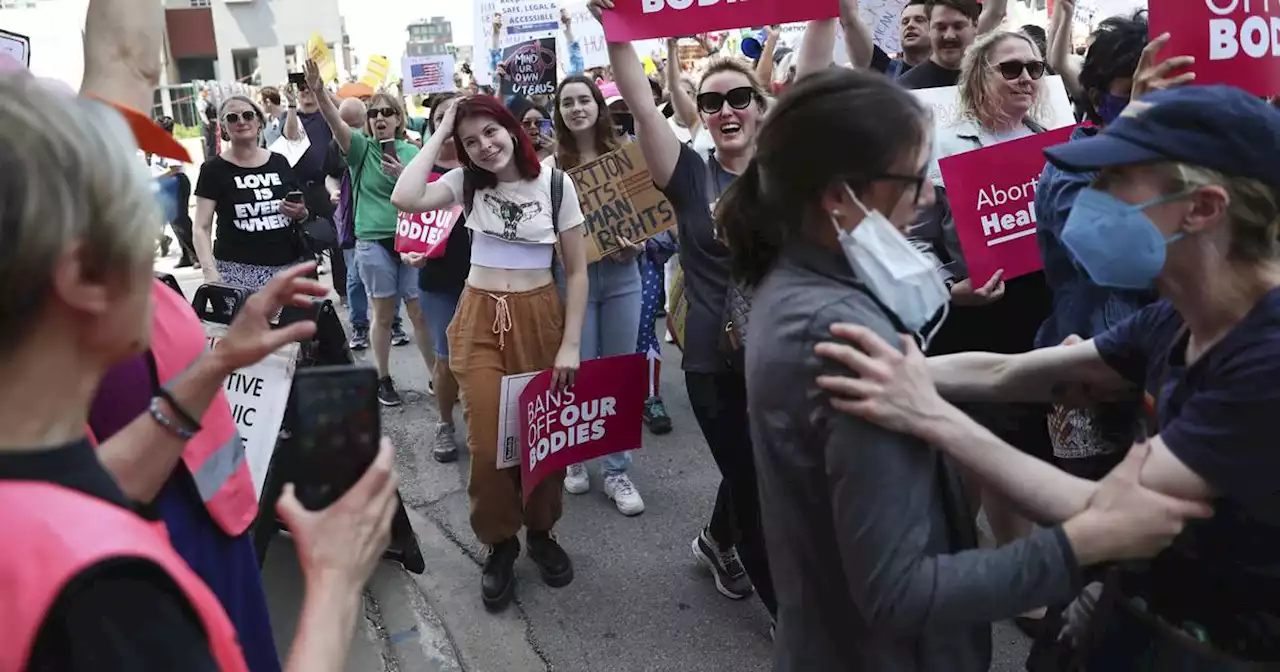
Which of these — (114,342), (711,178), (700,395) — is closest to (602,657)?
(700,395)

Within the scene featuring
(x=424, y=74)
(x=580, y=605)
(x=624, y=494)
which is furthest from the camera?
(x=424, y=74)

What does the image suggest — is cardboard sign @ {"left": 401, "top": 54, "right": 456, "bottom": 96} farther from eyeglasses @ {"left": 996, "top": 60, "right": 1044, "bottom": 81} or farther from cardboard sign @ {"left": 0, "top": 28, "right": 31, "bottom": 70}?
eyeglasses @ {"left": 996, "top": 60, "right": 1044, "bottom": 81}

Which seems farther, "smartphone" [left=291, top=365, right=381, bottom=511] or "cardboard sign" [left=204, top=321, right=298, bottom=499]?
"cardboard sign" [left=204, top=321, right=298, bottom=499]

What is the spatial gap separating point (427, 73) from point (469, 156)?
6172 millimetres

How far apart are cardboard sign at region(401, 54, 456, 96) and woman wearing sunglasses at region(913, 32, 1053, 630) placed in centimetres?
683

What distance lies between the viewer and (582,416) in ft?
12.0

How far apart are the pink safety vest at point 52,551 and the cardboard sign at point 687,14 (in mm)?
2482

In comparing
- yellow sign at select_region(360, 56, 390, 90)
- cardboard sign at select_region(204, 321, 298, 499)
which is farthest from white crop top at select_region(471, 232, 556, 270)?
yellow sign at select_region(360, 56, 390, 90)

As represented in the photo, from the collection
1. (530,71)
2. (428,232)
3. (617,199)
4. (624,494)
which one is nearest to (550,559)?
(624,494)

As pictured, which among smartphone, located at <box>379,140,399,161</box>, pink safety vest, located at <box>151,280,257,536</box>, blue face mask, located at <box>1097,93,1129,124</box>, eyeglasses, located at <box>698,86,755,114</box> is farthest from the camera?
smartphone, located at <box>379,140,399,161</box>

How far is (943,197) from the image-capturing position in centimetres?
335

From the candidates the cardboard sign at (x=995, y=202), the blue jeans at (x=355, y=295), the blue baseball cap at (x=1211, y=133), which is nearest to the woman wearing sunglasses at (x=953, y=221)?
the cardboard sign at (x=995, y=202)

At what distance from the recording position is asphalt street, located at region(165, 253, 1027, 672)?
10.5ft

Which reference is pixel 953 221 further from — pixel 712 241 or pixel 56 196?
pixel 56 196
